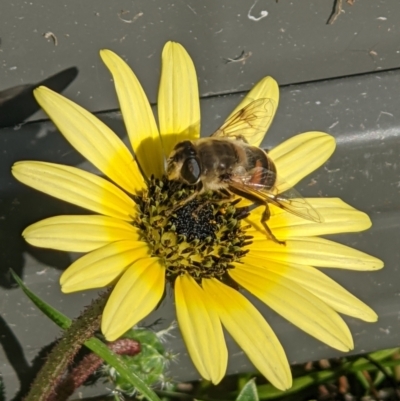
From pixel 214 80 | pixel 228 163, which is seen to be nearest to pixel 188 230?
pixel 228 163

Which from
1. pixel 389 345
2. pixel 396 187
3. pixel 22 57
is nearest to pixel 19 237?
pixel 22 57

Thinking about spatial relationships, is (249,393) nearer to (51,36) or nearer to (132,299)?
(132,299)

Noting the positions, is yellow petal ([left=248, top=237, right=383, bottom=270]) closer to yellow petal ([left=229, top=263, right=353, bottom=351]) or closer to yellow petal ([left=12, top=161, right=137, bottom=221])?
yellow petal ([left=229, top=263, right=353, bottom=351])

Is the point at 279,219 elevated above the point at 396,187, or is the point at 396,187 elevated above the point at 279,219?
the point at 279,219

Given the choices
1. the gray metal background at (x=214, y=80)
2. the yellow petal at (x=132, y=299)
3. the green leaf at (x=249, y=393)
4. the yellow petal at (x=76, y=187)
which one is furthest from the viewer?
the gray metal background at (x=214, y=80)

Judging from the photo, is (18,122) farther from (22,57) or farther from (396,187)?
(396,187)

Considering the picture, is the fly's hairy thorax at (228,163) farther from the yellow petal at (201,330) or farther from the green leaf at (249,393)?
the green leaf at (249,393)

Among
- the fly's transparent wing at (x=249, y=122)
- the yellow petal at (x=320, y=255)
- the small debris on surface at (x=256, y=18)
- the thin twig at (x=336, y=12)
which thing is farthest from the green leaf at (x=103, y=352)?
the thin twig at (x=336, y=12)
